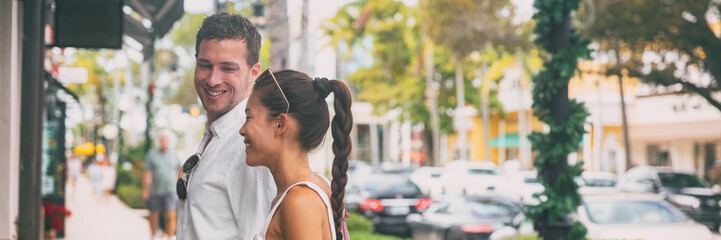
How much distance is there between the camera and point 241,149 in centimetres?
255

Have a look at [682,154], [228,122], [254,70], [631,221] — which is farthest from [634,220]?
[682,154]

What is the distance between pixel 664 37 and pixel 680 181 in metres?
6.18

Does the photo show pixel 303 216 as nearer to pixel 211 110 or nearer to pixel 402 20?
pixel 211 110

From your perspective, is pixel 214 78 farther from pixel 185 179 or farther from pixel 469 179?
pixel 469 179

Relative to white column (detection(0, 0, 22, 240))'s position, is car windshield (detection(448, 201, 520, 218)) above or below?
below

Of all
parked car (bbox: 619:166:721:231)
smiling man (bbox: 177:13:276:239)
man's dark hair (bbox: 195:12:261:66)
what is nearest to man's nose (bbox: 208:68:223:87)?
smiling man (bbox: 177:13:276:239)

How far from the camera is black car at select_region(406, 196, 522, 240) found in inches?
516

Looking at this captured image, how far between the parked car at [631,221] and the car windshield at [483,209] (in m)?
1.25

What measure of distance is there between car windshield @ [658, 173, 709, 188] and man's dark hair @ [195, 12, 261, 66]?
74.4ft


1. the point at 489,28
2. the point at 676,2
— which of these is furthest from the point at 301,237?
the point at 489,28

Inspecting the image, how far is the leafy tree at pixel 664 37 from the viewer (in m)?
18.9

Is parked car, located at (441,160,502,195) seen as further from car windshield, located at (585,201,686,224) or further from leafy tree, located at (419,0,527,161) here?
car windshield, located at (585,201,686,224)

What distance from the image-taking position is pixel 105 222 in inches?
733

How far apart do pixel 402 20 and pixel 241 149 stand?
4057cm
